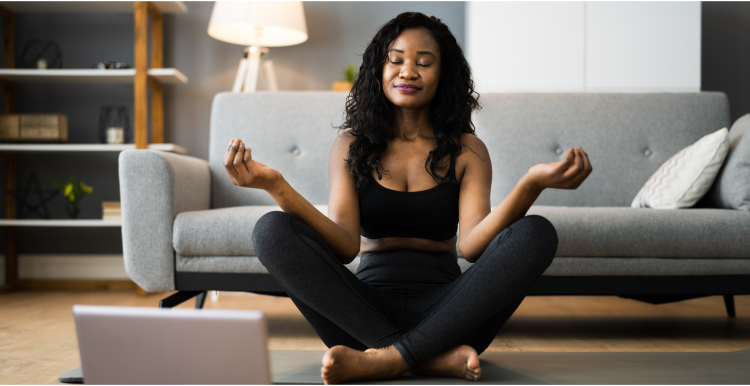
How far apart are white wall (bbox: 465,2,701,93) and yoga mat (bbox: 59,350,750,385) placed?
1.74 m

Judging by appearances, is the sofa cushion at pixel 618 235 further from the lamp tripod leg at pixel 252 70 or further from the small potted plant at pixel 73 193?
the small potted plant at pixel 73 193

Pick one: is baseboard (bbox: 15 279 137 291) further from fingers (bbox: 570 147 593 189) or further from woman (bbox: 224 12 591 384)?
fingers (bbox: 570 147 593 189)

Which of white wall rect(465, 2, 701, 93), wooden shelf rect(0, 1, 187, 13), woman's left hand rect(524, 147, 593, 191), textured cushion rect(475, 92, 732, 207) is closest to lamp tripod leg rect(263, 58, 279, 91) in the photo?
wooden shelf rect(0, 1, 187, 13)

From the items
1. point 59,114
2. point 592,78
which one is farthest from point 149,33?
point 592,78

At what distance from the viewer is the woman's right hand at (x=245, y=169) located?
92 cm

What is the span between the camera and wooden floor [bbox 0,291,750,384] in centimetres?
152

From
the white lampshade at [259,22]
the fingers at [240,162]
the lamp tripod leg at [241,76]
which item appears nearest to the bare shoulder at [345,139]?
the fingers at [240,162]

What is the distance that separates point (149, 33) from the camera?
3107 millimetres

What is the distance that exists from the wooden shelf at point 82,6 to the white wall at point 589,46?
1703 millimetres

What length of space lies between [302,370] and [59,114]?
2405mm

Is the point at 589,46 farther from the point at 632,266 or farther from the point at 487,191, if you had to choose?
the point at 487,191

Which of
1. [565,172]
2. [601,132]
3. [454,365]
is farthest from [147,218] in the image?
[601,132]

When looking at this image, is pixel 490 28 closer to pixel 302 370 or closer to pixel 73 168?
pixel 302 370

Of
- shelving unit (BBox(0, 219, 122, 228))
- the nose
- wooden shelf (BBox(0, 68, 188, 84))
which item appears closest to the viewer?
the nose
